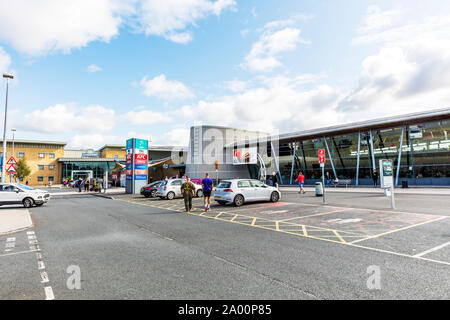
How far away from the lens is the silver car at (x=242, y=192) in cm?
1442

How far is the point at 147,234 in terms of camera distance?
7.82m

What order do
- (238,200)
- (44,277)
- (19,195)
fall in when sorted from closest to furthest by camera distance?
(44,277) < (238,200) < (19,195)

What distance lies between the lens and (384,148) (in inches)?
1161

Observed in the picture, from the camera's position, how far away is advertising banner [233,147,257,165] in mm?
43875

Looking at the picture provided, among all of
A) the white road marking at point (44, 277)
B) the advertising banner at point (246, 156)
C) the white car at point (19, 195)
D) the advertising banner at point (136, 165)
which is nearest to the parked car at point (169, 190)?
the white car at point (19, 195)

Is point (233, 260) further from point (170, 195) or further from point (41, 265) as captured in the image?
point (170, 195)

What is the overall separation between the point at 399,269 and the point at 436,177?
92.9ft

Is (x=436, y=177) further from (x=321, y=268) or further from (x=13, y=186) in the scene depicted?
(x=13, y=186)

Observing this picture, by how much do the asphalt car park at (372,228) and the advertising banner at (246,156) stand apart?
31.7 meters

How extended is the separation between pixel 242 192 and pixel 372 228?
7360 mm

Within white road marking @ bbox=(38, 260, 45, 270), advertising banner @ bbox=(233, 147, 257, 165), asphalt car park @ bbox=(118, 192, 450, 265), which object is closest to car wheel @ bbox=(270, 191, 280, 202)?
asphalt car park @ bbox=(118, 192, 450, 265)

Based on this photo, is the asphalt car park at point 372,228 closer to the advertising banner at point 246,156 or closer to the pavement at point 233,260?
the pavement at point 233,260

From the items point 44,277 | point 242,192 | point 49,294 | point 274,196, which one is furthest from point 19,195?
point 49,294
